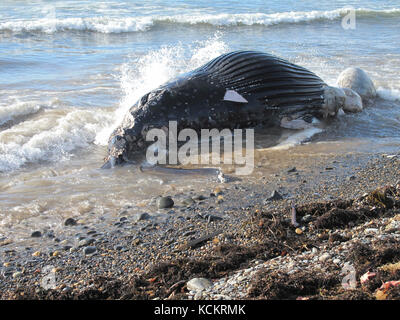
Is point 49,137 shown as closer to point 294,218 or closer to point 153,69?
point 294,218

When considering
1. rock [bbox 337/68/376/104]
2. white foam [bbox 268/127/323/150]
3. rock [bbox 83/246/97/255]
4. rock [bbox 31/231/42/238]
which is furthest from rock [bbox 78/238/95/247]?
rock [bbox 337/68/376/104]

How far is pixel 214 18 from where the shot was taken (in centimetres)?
2309

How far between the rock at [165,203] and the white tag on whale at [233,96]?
2.50 metres

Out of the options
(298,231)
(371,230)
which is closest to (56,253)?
(298,231)

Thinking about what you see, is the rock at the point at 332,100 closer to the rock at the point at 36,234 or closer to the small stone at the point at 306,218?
the small stone at the point at 306,218

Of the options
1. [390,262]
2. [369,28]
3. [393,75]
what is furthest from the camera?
[369,28]

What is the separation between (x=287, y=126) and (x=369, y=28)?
568 inches

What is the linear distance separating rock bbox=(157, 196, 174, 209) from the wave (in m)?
16.4

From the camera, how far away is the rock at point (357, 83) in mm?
9438

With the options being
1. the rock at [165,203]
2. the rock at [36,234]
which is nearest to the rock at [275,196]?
the rock at [165,203]

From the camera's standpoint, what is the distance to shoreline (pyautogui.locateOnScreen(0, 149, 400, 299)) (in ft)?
12.7

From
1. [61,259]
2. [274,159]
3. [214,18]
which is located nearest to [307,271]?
[61,259]

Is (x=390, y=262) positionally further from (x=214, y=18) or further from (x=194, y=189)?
(x=214, y=18)

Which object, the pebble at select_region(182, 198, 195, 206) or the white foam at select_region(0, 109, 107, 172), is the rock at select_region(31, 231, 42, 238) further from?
the white foam at select_region(0, 109, 107, 172)
